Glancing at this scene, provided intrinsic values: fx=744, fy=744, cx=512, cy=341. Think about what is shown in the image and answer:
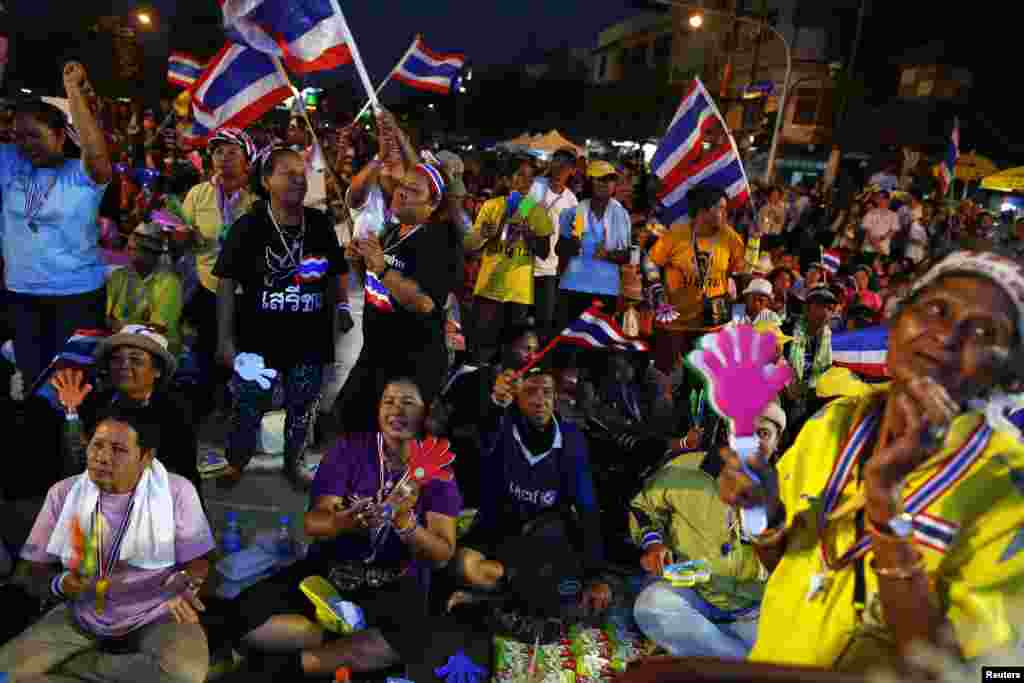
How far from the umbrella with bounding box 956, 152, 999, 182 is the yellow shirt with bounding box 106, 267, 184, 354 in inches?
677

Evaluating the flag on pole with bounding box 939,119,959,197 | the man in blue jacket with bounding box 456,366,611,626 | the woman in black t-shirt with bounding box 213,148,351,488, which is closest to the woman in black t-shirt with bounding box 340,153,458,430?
the woman in black t-shirt with bounding box 213,148,351,488

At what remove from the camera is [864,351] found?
3.04m

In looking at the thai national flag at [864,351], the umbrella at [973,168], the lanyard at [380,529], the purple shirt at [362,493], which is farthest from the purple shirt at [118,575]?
the umbrella at [973,168]

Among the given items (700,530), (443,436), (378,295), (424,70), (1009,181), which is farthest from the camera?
(1009,181)

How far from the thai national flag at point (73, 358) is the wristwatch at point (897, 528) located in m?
3.24

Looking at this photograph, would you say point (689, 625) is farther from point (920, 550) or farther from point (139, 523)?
point (139, 523)

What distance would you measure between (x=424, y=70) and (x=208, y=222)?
248 centimetres

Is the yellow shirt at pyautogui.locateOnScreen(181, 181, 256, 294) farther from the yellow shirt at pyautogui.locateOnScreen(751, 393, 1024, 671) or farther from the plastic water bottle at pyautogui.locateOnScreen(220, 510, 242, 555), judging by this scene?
the yellow shirt at pyautogui.locateOnScreen(751, 393, 1024, 671)

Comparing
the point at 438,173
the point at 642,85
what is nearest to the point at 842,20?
the point at 642,85

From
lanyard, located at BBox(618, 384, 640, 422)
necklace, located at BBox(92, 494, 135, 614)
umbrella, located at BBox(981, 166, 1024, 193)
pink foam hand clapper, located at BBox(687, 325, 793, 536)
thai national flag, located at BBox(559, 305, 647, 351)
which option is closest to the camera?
pink foam hand clapper, located at BBox(687, 325, 793, 536)

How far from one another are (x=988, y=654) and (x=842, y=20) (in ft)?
145

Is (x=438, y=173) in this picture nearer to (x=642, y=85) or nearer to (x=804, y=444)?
(x=804, y=444)

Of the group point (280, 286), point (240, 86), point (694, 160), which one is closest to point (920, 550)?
point (280, 286)

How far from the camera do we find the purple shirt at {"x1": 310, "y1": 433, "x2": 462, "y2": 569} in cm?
308
